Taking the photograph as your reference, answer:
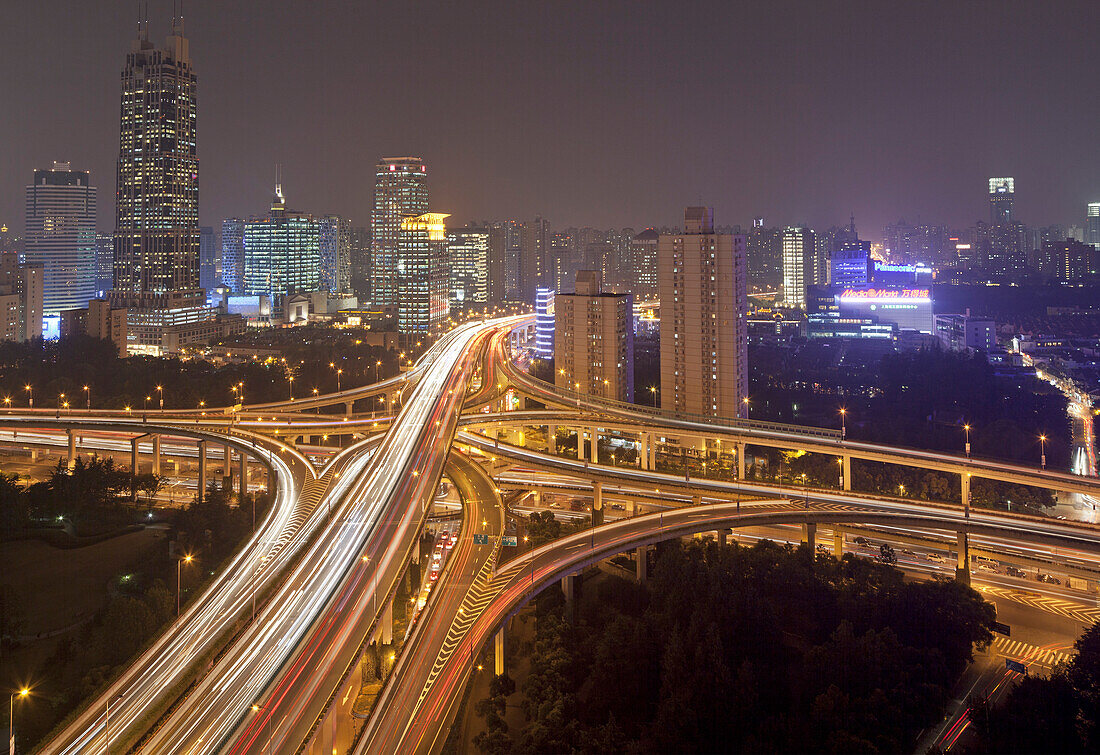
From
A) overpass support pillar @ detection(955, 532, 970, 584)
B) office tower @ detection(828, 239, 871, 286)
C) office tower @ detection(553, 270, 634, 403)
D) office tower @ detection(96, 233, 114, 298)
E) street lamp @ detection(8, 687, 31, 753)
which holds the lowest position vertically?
street lamp @ detection(8, 687, 31, 753)

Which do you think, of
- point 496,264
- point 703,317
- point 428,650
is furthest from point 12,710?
point 496,264

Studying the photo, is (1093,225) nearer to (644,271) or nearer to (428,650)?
(644,271)

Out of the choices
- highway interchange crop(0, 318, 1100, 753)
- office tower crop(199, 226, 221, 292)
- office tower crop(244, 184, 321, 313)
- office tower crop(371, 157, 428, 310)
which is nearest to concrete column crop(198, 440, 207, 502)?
highway interchange crop(0, 318, 1100, 753)

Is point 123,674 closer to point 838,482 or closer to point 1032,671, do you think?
point 1032,671

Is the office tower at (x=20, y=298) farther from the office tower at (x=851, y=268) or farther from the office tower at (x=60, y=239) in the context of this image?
the office tower at (x=851, y=268)

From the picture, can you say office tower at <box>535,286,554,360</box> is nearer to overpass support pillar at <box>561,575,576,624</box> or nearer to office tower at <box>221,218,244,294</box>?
overpass support pillar at <box>561,575,576,624</box>

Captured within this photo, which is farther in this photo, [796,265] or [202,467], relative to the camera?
[796,265]
